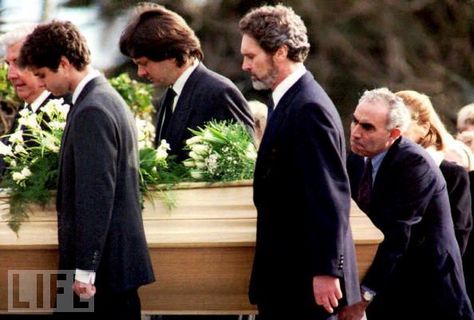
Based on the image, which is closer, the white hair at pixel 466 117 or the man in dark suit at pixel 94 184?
the man in dark suit at pixel 94 184

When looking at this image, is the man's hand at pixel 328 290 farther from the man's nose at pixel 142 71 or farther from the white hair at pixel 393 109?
the man's nose at pixel 142 71

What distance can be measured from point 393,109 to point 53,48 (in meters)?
1.68

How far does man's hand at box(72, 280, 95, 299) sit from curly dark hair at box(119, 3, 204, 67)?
1375 millimetres

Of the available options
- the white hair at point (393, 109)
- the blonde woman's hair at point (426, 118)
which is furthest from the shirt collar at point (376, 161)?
the blonde woman's hair at point (426, 118)

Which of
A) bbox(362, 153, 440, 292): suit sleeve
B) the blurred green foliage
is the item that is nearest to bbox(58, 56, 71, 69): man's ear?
bbox(362, 153, 440, 292): suit sleeve

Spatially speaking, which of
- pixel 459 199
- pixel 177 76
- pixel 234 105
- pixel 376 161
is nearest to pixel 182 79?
pixel 177 76

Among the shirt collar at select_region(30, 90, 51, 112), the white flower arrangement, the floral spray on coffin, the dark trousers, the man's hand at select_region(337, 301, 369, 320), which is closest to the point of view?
the dark trousers

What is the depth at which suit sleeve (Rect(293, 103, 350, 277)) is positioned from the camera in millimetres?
5406

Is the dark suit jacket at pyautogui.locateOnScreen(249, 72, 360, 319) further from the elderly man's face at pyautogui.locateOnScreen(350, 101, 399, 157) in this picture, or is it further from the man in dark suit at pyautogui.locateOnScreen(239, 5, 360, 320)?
the elderly man's face at pyautogui.locateOnScreen(350, 101, 399, 157)

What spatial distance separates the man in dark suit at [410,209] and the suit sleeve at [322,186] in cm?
98

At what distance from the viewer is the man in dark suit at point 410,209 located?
6.45 m

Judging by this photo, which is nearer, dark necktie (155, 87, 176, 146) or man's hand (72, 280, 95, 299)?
man's hand (72, 280, 95, 299)

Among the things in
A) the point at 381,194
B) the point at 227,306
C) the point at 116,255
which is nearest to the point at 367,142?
the point at 381,194

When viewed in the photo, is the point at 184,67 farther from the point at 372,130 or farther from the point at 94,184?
the point at 94,184
